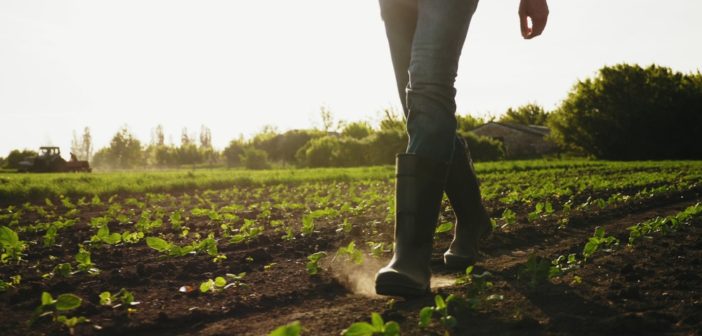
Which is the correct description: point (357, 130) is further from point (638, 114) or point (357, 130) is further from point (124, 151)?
point (124, 151)

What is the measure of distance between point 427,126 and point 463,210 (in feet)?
2.13

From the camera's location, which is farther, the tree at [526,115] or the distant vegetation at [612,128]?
the tree at [526,115]

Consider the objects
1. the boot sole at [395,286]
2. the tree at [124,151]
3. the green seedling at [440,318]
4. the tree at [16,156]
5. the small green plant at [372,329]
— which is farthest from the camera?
the tree at [124,151]

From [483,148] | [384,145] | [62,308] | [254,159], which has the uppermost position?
[384,145]

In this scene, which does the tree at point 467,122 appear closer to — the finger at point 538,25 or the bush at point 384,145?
the bush at point 384,145

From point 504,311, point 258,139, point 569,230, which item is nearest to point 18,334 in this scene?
point 504,311

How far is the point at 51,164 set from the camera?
110 feet

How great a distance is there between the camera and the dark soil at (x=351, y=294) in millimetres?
1514

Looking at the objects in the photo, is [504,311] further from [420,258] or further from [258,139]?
[258,139]

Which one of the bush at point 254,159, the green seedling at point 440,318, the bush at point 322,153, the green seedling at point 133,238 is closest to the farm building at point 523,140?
the bush at point 322,153

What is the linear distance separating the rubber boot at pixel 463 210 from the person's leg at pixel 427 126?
37 centimetres

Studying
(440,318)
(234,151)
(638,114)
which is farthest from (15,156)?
(440,318)

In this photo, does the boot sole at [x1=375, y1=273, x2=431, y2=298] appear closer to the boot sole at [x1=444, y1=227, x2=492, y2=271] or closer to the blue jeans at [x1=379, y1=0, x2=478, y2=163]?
the blue jeans at [x1=379, y1=0, x2=478, y2=163]

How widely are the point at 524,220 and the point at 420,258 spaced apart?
2.34m
